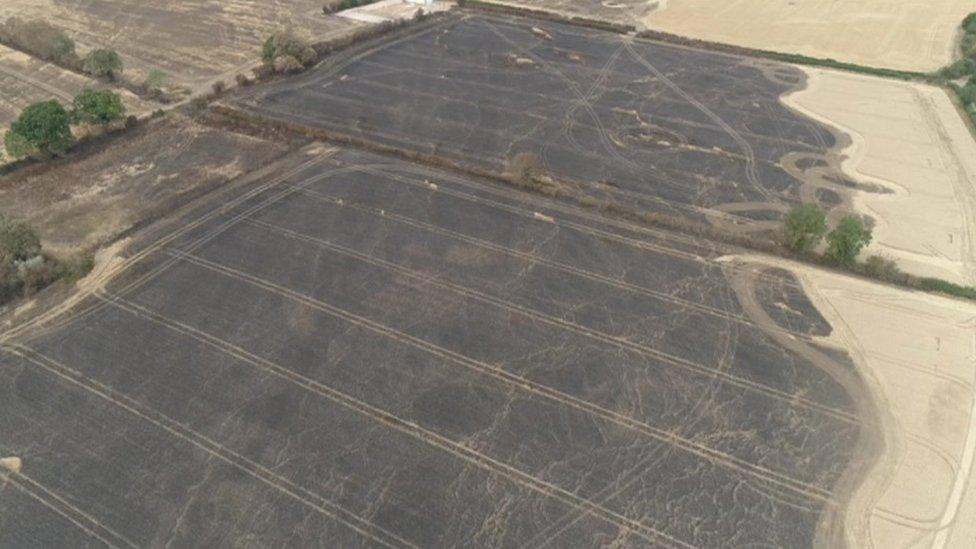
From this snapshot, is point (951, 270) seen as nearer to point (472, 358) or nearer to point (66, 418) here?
point (472, 358)

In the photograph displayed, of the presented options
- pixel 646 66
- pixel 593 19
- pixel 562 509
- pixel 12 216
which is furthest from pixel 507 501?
pixel 593 19

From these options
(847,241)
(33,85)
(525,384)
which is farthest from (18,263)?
(847,241)

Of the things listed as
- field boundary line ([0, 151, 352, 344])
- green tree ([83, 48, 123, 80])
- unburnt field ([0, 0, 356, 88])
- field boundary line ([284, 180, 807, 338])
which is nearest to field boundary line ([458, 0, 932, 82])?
unburnt field ([0, 0, 356, 88])

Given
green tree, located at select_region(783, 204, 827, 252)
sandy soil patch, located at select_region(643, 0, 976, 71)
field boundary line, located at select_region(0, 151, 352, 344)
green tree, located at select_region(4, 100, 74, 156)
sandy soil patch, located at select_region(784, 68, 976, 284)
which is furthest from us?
sandy soil patch, located at select_region(643, 0, 976, 71)

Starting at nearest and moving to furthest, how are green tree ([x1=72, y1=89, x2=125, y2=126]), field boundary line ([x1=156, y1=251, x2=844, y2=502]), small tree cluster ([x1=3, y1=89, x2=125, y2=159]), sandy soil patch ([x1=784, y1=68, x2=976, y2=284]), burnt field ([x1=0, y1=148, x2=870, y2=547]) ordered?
burnt field ([x1=0, y1=148, x2=870, y2=547]) → field boundary line ([x1=156, y1=251, x2=844, y2=502]) → sandy soil patch ([x1=784, y1=68, x2=976, y2=284]) → small tree cluster ([x1=3, y1=89, x2=125, y2=159]) → green tree ([x1=72, y1=89, x2=125, y2=126])

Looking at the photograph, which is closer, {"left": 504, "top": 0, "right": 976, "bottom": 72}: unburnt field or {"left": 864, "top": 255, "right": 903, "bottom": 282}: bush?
{"left": 864, "top": 255, "right": 903, "bottom": 282}: bush

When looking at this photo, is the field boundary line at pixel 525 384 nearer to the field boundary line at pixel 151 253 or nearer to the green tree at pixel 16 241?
the field boundary line at pixel 151 253

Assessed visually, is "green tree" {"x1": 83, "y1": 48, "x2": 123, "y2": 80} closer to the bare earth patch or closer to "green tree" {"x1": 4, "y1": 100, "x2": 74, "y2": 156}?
the bare earth patch
